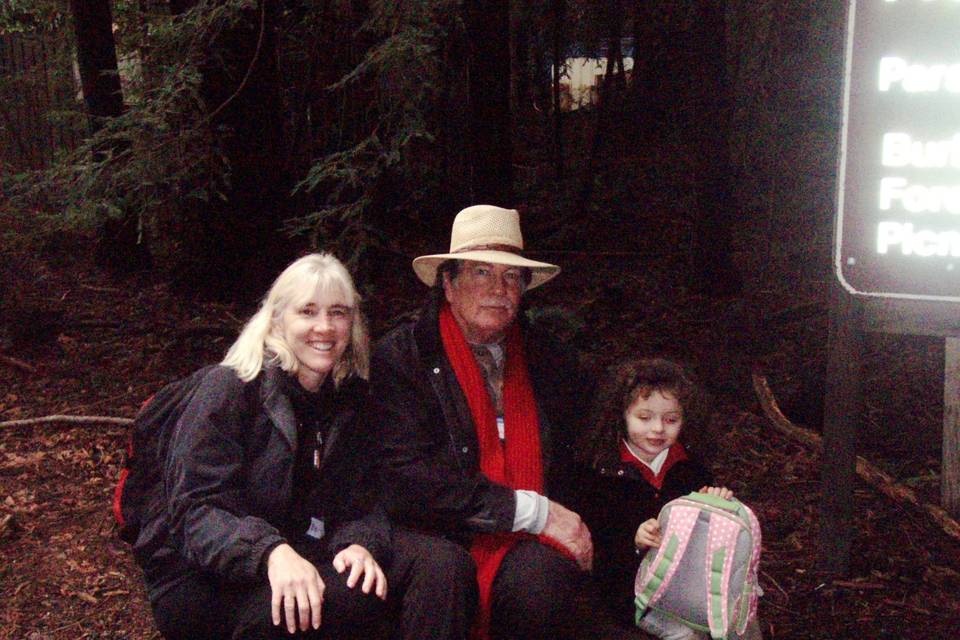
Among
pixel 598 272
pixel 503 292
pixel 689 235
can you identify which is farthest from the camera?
pixel 689 235

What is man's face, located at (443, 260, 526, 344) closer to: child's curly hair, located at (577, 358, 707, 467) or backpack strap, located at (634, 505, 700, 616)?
child's curly hair, located at (577, 358, 707, 467)

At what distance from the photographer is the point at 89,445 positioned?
19.3 feet

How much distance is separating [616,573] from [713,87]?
17.9 feet

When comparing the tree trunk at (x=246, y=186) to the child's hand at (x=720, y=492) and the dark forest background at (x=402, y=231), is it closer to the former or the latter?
the dark forest background at (x=402, y=231)

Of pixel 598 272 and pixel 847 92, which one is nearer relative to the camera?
pixel 847 92

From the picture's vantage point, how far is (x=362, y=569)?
118 inches

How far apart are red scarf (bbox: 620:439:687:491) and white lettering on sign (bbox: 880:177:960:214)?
3.69ft

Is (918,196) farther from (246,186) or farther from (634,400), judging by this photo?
(246,186)

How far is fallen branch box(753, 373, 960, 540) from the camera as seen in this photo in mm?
4723

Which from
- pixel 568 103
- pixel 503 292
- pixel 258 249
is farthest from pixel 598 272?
pixel 568 103

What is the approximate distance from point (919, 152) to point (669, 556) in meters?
1.64

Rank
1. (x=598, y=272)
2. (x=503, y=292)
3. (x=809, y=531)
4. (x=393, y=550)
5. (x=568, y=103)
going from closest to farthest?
(x=393, y=550) → (x=503, y=292) → (x=809, y=531) → (x=598, y=272) → (x=568, y=103)

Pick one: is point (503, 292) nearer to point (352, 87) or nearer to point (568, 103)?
point (352, 87)

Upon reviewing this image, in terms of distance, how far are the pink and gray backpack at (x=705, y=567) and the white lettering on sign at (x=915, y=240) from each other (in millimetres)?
1067
